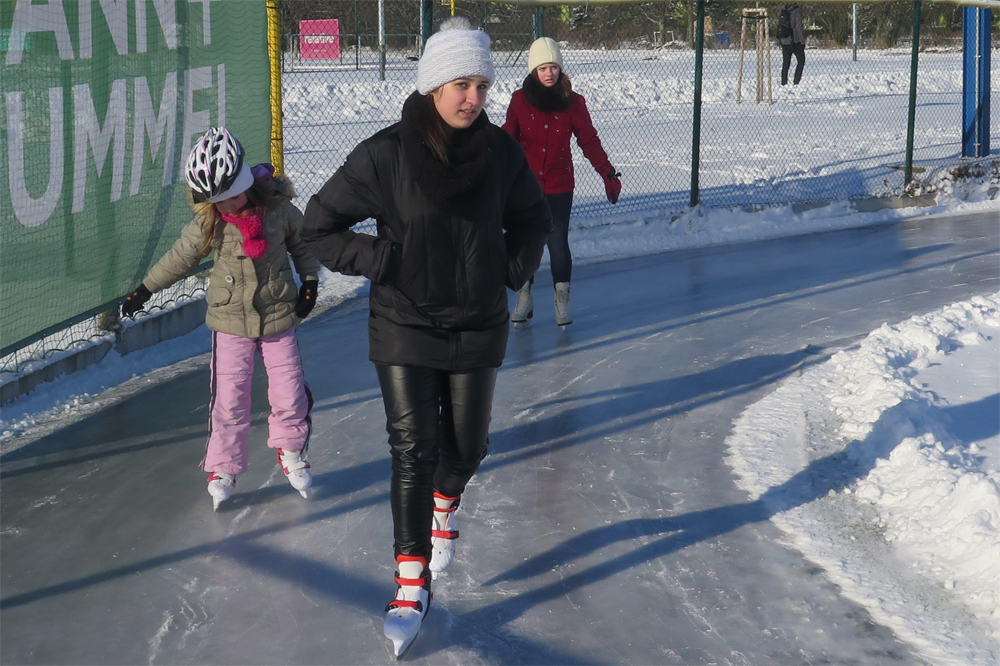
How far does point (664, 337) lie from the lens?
6.95 meters

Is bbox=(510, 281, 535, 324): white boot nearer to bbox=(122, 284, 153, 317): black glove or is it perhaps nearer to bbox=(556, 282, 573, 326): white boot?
bbox=(556, 282, 573, 326): white boot

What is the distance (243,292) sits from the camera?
4.25 m

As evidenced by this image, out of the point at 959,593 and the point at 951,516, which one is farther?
the point at 951,516

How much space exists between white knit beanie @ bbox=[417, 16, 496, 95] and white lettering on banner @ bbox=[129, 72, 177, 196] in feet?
10.5

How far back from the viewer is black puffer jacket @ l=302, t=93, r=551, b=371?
3.14m

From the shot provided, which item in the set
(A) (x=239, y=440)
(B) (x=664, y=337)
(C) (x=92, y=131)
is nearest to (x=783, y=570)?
(A) (x=239, y=440)

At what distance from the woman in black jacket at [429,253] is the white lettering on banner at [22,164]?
2167 mm

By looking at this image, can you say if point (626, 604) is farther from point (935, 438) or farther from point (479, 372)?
point (935, 438)

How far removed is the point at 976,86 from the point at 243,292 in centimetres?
1204

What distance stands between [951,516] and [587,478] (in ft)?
4.82

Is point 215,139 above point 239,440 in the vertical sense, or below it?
above

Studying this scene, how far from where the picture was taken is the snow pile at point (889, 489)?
139 inches

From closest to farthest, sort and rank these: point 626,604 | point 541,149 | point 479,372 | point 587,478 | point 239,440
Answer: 1. point 479,372
2. point 626,604
3. point 239,440
4. point 587,478
5. point 541,149

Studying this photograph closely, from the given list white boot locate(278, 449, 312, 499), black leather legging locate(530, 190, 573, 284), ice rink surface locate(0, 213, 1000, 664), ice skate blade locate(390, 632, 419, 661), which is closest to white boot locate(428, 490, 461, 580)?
ice rink surface locate(0, 213, 1000, 664)
